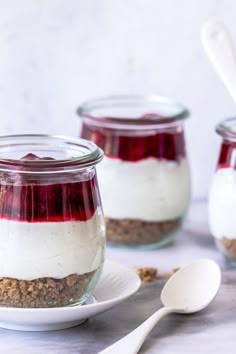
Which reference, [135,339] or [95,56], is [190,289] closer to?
[135,339]

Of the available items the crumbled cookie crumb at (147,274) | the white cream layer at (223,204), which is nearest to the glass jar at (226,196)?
the white cream layer at (223,204)

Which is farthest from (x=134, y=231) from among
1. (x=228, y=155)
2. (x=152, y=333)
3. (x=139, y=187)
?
(x=152, y=333)

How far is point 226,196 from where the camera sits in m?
1.18

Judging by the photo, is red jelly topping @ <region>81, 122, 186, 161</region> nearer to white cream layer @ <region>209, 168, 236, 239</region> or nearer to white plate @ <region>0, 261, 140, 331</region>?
white cream layer @ <region>209, 168, 236, 239</region>

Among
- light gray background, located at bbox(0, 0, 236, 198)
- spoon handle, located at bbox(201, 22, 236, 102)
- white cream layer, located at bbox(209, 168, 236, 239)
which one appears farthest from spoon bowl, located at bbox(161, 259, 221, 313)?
light gray background, located at bbox(0, 0, 236, 198)

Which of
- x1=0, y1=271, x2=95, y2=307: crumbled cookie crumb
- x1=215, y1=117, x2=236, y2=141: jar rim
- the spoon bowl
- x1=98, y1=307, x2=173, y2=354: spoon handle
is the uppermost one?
x1=215, y1=117, x2=236, y2=141: jar rim

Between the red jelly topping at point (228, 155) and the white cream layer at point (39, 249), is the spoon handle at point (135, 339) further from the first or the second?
the red jelly topping at point (228, 155)

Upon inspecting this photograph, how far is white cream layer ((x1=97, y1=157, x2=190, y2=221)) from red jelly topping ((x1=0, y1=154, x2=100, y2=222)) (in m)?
0.28

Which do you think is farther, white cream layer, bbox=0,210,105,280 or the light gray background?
the light gray background

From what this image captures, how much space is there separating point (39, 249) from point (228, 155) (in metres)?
0.35

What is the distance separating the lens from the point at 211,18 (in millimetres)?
1470

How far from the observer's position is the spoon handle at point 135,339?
87 cm

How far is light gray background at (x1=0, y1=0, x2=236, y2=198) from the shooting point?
4.59ft

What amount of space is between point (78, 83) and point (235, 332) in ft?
1.92
